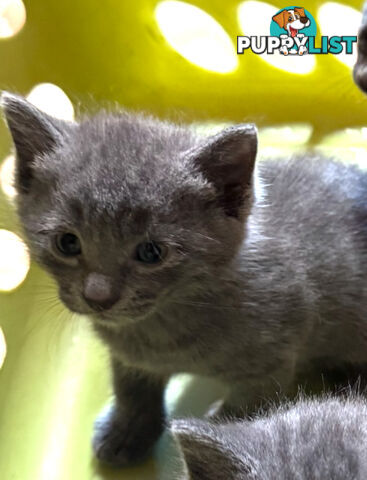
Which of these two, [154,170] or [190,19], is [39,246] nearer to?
[154,170]

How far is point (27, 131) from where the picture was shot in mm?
1146

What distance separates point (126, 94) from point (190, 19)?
0.29 metres

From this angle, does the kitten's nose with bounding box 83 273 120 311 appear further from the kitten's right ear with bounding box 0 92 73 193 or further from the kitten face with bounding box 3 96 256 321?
the kitten's right ear with bounding box 0 92 73 193

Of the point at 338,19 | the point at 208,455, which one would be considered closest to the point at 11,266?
the point at 208,455

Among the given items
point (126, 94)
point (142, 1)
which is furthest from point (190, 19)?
point (126, 94)

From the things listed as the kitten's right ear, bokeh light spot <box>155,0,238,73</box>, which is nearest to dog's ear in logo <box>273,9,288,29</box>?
bokeh light spot <box>155,0,238,73</box>

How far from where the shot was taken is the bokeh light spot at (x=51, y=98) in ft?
6.05

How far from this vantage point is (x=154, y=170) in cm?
108

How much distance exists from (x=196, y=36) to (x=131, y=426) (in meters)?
1.20

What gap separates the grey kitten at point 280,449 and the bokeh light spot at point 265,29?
1.43 metres

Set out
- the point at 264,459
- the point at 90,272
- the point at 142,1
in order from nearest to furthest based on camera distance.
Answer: the point at 264,459, the point at 90,272, the point at 142,1

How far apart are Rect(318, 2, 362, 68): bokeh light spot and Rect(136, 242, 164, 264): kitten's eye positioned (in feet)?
3.92

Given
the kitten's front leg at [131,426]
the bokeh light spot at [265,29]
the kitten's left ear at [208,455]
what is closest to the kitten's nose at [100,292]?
the kitten's left ear at [208,455]

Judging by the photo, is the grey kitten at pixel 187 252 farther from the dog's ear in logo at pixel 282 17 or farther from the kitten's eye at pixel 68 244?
the dog's ear in logo at pixel 282 17
